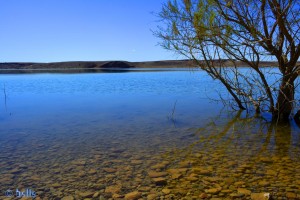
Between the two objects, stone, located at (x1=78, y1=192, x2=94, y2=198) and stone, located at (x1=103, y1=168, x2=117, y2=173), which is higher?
stone, located at (x1=103, y1=168, x2=117, y2=173)

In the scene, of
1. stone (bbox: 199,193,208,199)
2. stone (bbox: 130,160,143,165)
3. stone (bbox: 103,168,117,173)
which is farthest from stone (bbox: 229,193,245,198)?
stone (bbox: 103,168,117,173)

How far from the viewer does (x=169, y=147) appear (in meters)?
6.71

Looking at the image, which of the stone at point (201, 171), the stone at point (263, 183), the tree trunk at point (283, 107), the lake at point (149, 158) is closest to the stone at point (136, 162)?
the lake at point (149, 158)

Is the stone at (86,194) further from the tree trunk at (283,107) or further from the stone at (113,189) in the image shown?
the tree trunk at (283,107)

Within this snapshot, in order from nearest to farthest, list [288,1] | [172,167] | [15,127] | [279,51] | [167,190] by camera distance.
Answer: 1. [167,190]
2. [172,167]
3. [288,1]
4. [279,51]
5. [15,127]

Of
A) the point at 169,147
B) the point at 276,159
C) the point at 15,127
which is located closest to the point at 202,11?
the point at 169,147

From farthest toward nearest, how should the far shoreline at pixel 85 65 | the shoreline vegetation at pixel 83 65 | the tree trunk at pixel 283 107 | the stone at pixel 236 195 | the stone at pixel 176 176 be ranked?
the shoreline vegetation at pixel 83 65 < the far shoreline at pixel 85 65 < the tree trunk at pixel 283 107 < the stone at pixel 176 176 < the stone at pixel 236 195

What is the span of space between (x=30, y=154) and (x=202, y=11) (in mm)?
6121

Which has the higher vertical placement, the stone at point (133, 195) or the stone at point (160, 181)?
the stone at point (160, 181)

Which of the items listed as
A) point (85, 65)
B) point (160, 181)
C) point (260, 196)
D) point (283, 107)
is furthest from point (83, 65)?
point (260, 196)

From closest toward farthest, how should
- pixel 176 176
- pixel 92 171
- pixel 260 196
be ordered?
1. pixel 260 196
2. pixel 176 176
3. pixel 92 171

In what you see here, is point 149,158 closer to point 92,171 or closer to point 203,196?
point 92,171

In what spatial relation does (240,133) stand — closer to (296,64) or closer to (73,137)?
(296,64)

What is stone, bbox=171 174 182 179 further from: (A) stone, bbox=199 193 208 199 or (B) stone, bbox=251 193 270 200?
(B) stone, bbox=251 193 270 200
